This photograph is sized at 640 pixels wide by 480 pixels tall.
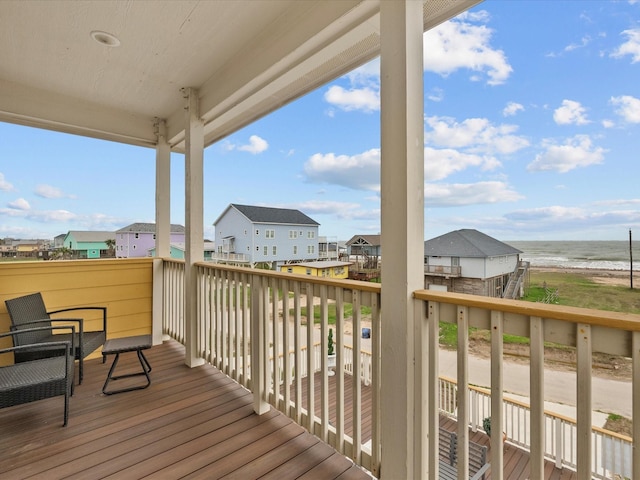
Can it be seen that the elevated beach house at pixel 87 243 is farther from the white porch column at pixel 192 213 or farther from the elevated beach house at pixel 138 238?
the white porch column at pixel 192 213

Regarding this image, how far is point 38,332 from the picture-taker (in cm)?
289

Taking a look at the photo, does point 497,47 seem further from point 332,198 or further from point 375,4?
point 332,198

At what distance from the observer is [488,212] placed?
1.29 meters

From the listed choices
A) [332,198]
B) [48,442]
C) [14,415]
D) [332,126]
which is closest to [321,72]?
[332,126]

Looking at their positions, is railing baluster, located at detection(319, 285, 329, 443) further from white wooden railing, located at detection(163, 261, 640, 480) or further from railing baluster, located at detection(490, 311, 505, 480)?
railing baluster, located at detection(490, 311, 505, 480)

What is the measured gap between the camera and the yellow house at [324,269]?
1898 millimetres

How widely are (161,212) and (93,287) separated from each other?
1150 mm

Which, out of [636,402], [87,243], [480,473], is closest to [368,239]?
[636,402]

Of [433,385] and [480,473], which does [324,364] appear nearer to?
[433,385]

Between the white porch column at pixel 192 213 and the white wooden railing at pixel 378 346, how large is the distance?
0.11 m

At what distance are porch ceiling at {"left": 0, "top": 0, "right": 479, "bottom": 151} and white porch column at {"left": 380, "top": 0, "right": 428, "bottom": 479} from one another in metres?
0.49

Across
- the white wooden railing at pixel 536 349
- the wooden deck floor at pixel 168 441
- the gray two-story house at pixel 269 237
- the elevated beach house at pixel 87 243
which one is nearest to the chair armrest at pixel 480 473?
the wooden deck floor at pixel 168 441

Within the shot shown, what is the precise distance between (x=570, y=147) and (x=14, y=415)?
12.1ft

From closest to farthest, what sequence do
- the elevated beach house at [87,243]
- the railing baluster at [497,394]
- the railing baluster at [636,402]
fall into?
1. the railing baluster at [636,402]
2. the railing baluster at [497,394]
3. the elevated beach house at [87,243]
